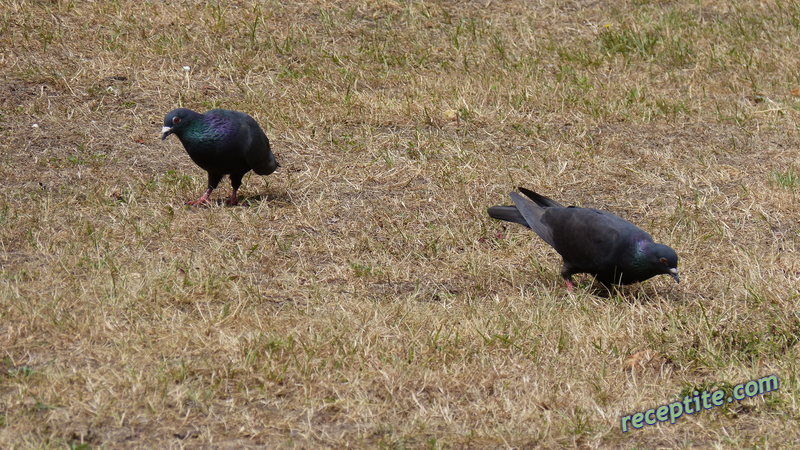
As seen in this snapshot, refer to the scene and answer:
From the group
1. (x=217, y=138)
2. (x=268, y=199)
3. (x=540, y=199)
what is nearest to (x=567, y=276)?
(x=540, y=199)

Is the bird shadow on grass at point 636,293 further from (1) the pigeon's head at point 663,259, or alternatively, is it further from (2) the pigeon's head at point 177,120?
(2) the pigeon's head at point 177,120

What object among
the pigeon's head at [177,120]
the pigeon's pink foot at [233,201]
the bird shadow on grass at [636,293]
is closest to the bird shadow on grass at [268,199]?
the pigeon's pink foot at [233,201]

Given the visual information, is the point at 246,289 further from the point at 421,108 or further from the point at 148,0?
the point at 148,0

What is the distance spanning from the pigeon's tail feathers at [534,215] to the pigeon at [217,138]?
1613 millimetres

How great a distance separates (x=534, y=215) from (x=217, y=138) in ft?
6.32

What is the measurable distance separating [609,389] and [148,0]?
635 cm

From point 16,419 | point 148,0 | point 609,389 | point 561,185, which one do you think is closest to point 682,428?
point 609,389

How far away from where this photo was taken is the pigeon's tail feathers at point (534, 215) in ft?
18.6

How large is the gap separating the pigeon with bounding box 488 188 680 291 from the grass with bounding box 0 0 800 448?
158 millimetres

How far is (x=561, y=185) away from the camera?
705 cm

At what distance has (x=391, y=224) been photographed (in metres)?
6.35

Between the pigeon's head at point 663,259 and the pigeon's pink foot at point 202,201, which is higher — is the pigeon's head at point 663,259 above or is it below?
above

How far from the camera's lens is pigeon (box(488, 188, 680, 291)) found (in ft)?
17.3

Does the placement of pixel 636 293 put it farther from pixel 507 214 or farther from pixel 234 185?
pixel 234 185
